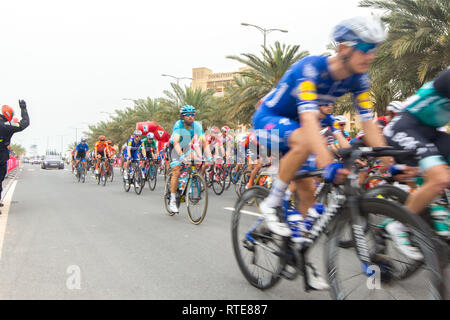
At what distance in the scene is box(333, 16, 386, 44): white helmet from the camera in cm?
241

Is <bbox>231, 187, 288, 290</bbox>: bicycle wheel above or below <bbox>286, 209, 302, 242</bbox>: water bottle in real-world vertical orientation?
below

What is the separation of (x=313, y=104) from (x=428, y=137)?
4.48 ft

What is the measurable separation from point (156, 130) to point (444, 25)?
63.0 ft

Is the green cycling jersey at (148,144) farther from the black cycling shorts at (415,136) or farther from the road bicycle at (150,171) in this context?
the black cycling shorts at (415,136)

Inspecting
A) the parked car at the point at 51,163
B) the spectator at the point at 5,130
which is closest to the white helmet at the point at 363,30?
the spectator at the point at 5,130

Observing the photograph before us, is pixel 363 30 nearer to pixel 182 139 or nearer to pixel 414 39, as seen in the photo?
pixel 182 139

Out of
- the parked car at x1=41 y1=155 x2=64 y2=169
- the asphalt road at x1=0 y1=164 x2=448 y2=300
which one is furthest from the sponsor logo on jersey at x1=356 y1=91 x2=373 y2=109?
the parked car at x1=41 y1=155 x2=64 y2=169

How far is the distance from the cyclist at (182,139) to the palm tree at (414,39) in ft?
25.4

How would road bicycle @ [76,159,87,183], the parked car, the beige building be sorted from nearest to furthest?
1. road bicycle @ [76,159,87,183]
2. the parked car
3. the beige building

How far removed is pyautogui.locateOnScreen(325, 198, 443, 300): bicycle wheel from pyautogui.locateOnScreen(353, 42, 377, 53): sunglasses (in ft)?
3.11

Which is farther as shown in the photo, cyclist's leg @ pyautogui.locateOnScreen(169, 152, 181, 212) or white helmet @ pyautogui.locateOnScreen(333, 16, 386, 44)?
cyclist's leg @ pyautogui.locateOnScreen(169, 152, 181, 212)

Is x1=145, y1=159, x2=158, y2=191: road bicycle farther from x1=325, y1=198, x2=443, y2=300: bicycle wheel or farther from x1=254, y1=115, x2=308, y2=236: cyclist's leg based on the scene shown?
x1=325, y1=198, x2=443, y2=300: bicycle wheel

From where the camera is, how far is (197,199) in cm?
643

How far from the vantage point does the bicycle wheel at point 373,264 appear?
6.98ft
